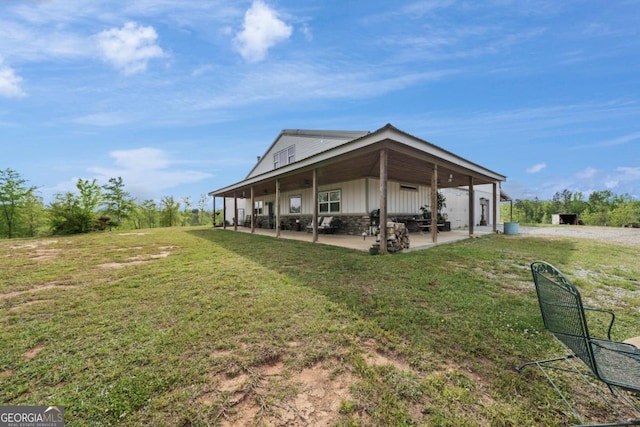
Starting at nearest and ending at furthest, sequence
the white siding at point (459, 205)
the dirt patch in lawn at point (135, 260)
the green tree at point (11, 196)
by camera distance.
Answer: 1. the dirt patch in lawn at point (135, 260)
2. the green tree at point (11, 196)
3. the white siding at point (459, 205)

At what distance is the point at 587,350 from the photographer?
144cm

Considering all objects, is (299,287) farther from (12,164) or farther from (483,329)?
(12,164)

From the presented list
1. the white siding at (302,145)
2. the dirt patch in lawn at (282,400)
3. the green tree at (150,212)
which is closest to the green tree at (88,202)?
the green tree at (150,212)

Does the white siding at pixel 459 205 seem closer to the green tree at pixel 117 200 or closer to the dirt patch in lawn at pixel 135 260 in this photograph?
the dirt patch in lawn at pixel 135 260

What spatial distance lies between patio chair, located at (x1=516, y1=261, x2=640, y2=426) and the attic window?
1465cm

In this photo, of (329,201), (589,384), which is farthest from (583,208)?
(589,384)

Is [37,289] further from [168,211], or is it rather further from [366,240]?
[168,211]

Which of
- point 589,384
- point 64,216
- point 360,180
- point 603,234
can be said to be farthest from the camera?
point 64,216

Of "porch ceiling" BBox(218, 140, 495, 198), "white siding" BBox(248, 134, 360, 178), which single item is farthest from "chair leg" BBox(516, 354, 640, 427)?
"white siding" BBox(248, 134, 360, 178)

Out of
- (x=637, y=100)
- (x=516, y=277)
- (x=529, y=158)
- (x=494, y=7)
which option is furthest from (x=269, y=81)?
(x=529, y=158)

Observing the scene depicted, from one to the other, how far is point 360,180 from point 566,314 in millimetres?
9835

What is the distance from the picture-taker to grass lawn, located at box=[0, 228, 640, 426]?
1.59m

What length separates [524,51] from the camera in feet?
33.7

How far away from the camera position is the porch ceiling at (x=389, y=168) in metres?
7.05
